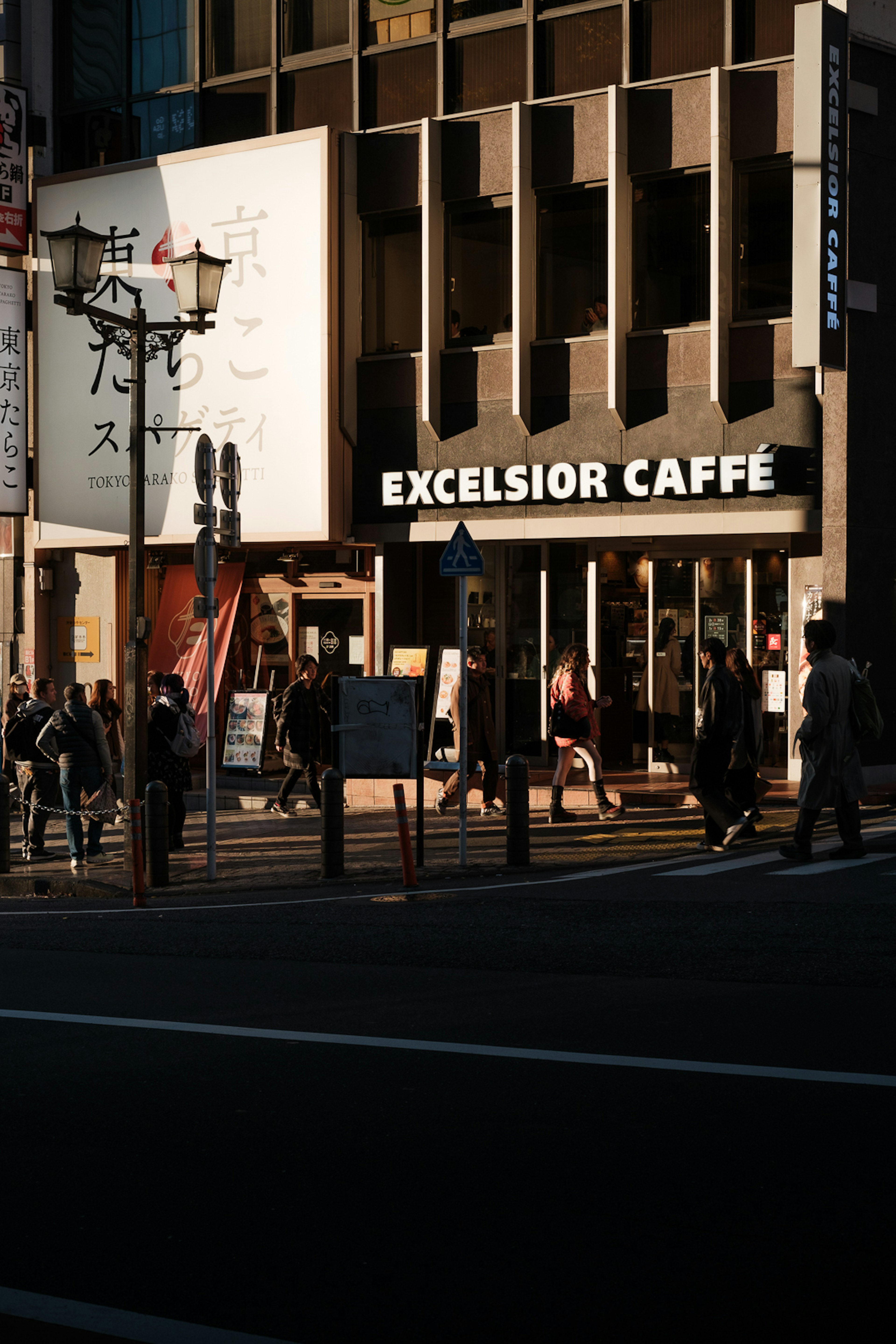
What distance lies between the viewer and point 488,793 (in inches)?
720

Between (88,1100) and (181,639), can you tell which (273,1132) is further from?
(181,639)

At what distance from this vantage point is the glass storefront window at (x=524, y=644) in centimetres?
2127

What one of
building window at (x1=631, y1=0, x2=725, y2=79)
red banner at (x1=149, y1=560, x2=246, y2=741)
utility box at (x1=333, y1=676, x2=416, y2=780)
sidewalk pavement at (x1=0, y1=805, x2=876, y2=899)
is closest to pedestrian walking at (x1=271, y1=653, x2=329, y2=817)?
sidewalk pavement at (x1=0, y1=805, x2=876, y2=899)

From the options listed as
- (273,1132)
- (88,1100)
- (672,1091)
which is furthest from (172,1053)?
(672,1091)

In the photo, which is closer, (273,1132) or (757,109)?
(273,1132)

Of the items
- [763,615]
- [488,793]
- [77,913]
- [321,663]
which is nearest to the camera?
[77,913]

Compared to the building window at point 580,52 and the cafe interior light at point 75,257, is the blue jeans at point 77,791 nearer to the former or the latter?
the cafe interior light at point 75,257

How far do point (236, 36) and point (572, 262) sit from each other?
655 cm

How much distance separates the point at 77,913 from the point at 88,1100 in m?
6.83

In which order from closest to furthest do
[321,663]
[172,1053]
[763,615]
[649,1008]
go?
[172,1053], [649,1008], [763,615], [321,663]

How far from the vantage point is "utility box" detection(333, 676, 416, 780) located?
14578 millimetres

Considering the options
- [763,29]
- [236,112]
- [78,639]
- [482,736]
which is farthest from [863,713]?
[78,639]

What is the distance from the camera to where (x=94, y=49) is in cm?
2430

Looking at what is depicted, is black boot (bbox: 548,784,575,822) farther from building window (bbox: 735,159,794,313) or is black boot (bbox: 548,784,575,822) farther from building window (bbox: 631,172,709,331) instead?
building window (bbox: 735,159,794,313)
